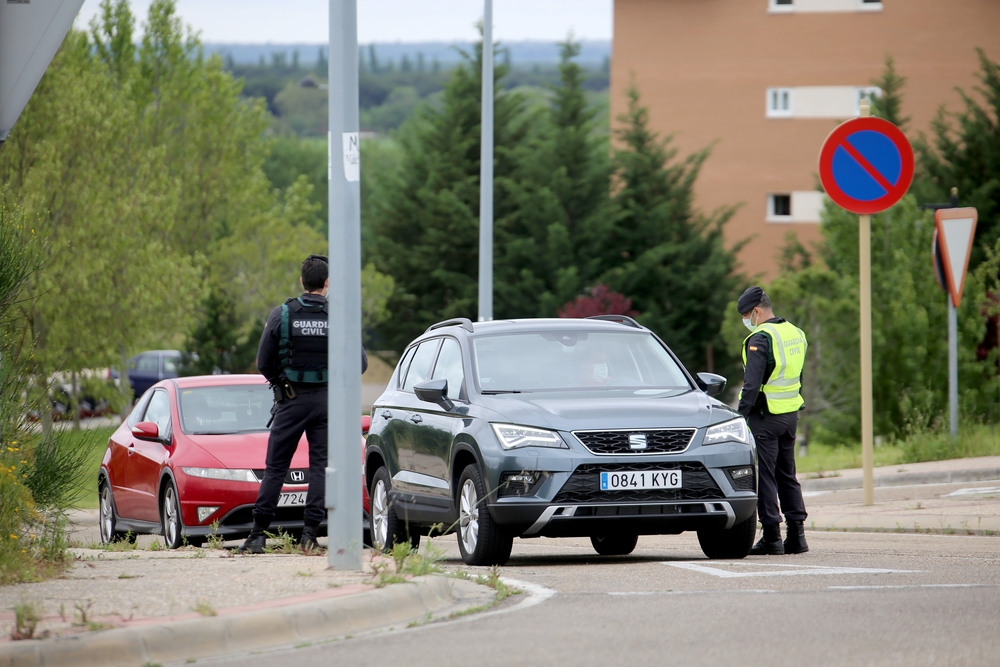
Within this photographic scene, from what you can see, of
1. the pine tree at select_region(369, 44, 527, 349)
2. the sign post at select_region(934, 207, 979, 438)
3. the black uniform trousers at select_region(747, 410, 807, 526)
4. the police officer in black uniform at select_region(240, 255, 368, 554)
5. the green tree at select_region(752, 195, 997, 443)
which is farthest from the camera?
the pine tree at select_region(369, 44, 527, 349)

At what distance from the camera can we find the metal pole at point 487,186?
2234cm

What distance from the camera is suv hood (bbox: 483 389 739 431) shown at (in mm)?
9711

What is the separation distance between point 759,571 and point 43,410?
440 cm

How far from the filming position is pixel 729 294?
47.6 meters

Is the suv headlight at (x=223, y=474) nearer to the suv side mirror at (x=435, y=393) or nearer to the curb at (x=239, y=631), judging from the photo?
the suv side mirror at (x=435, y=393)

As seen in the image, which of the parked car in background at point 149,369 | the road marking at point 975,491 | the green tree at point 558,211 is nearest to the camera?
the road marking at point 975,491

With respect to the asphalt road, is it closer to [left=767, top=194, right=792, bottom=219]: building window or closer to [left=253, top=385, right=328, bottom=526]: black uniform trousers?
[left=253, top=385, right=328, bottom=526]: black uniform trousers

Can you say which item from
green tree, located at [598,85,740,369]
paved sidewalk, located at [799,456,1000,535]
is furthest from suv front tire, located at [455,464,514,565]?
green tree, located at [598,85,740,369]

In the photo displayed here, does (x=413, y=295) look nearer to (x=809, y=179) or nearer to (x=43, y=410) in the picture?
(x=809, y=179)

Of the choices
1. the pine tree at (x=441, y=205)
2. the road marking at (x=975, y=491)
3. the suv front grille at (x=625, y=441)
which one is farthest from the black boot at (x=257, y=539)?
the pine tree at (x=441, y=205)

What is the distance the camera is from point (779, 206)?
55.4m

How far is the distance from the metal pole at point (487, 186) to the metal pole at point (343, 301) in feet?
44.9

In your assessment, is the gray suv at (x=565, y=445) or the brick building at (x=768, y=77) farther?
the brick building at (x=768, y=77)

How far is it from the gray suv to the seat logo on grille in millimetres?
12
